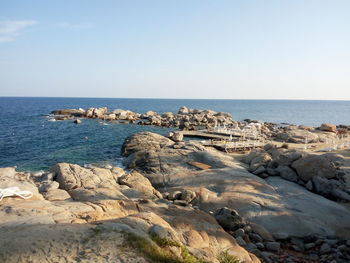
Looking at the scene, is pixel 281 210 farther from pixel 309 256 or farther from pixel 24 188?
pixel 24 188

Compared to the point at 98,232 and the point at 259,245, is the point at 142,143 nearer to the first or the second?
the point at 259,245

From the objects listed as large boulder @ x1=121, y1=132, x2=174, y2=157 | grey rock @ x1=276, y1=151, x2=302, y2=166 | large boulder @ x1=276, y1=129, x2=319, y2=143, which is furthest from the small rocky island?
large boulder @ x1=276, y1=129, x2=319, y2=143

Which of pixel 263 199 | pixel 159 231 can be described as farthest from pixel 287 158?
pixel 159 231

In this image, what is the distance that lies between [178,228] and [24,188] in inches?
261

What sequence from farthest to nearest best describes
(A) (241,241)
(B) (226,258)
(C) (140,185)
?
(C) (140,185) → (A) (241,241) → (B) (226,258)

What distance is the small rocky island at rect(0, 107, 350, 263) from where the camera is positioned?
5.86 meters

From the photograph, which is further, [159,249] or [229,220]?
[229,220]

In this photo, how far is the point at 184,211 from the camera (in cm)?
1122

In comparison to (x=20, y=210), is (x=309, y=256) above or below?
below

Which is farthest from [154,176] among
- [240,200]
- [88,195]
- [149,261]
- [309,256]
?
[149,261]

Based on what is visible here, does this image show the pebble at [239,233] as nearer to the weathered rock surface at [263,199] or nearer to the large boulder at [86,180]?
the weathered rock surface at [263,199]

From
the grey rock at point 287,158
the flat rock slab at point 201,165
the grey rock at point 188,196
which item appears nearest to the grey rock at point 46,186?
the grey rock at point 188,196

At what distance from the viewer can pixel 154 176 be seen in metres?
20.0

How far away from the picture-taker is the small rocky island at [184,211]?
5.86 meters
